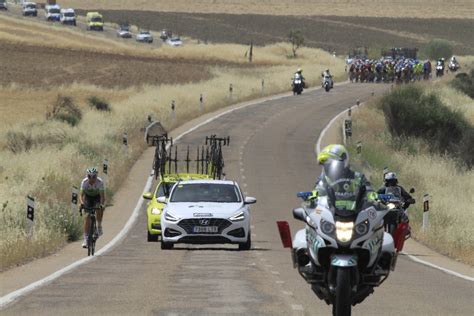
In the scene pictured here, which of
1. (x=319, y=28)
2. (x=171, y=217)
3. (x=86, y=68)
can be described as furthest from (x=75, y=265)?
(x=319, y=28)

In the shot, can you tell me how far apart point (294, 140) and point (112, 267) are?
124 ft

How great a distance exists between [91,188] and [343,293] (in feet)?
42.0

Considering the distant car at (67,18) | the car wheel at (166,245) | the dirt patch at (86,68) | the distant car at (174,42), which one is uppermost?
the car wheel at (166,245)

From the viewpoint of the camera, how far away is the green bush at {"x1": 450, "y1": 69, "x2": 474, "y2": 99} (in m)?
87.8

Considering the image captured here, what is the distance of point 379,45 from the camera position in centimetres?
16838

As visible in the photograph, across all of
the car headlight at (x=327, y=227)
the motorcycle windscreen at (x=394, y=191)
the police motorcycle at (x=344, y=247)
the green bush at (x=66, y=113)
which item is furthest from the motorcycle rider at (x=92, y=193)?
the green bush at (x=66, y=113)

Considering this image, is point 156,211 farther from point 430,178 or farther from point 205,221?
point 430,178

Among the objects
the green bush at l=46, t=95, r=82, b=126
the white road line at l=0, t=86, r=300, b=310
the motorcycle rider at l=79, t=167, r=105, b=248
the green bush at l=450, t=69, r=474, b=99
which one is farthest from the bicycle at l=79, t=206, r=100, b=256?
the green bush at l=450, t=69, r=474, b=99

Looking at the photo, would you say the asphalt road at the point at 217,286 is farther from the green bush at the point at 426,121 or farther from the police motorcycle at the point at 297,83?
the police motorcycle at the point at 297,83

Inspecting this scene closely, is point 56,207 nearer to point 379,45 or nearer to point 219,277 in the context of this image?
point 219,277

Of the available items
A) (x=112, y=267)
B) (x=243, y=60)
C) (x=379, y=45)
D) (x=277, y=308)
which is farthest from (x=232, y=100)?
(x=379, y=45)

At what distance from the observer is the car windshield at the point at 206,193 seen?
2634cm

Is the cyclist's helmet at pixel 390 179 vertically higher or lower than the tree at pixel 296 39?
higher

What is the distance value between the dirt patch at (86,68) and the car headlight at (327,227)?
7565cm
